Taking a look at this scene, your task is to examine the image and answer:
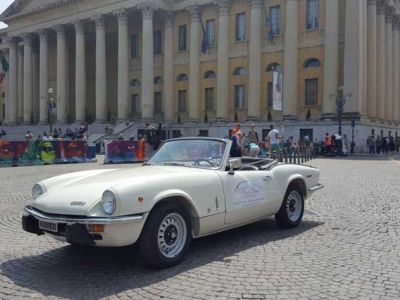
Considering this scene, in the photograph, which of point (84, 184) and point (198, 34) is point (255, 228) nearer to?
point (84, 184)

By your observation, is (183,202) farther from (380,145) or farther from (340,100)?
(380,145)

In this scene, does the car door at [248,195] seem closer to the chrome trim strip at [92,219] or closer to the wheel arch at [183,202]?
the wheel arch at [183,202]

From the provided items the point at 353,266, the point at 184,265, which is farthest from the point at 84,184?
the point at 353,266

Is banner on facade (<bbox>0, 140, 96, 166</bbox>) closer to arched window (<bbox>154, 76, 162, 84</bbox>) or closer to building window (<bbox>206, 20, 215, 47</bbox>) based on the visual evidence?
building window (<bbox>206, 20, 215, 47</bbox>)

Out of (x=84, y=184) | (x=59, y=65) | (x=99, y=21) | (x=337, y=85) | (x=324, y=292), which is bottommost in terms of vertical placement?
(x=324, y=292)

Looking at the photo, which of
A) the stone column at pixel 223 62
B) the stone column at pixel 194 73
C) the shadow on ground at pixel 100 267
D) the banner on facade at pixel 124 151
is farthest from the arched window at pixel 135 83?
the shadow on ground at pixel 100 267

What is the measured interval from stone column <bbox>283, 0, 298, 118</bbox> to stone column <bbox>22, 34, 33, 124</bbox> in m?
32.3

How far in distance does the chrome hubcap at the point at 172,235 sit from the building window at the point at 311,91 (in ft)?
113

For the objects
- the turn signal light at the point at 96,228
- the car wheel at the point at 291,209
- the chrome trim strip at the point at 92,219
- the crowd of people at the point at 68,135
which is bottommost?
the car wheel at the point at 291,209

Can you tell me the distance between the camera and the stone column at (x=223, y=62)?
4162 cm

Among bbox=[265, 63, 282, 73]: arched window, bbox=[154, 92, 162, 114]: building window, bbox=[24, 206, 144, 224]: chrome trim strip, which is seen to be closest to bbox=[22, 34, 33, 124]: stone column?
bbox=[154, 92, 162, 114]: building window

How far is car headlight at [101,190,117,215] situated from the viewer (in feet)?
16.0

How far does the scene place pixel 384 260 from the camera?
559 cm

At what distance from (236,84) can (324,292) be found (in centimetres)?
3876
